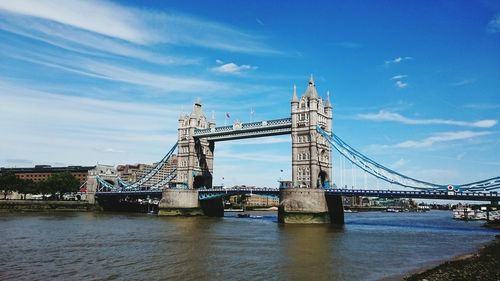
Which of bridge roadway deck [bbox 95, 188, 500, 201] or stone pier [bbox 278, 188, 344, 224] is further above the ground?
bridge roadway deck [bbox 95, 188, 500, 201]

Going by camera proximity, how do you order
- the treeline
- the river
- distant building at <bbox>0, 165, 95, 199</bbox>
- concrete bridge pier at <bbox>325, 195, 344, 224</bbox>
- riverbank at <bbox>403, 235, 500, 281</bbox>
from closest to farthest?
riverbank at <bbox>403, 235, 500, 281</bbox> < the river < concrete bridge pier at <bbox>325, 195, 344, 224</bbox> < the treeline < distant building at <bbox>0, 165, 95, 199</bbox>

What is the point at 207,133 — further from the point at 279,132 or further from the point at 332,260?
the point at 332,260

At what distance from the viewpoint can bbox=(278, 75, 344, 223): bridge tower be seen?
213ft

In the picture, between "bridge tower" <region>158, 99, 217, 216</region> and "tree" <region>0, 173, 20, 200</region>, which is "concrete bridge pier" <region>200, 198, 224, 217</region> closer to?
"bridge tower" <region>158, 99, 217, 216</region>

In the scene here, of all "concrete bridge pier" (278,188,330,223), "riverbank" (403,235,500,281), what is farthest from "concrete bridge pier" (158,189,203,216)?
"riverbank" (403,235,500,281)

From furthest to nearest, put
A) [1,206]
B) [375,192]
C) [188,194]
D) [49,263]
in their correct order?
[1,206] < [188,194] < [375,192] < [49,263]

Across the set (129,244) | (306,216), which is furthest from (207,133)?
(129,244)

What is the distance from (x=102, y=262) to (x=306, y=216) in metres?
41.2

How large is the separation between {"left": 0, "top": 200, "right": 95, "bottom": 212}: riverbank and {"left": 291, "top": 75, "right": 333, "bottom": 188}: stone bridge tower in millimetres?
61699

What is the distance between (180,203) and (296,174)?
25.9 meters

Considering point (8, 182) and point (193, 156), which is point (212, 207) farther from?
point (8, 182)

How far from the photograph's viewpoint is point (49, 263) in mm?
26328

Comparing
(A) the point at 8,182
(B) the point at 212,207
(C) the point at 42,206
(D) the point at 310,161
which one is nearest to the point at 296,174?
(D) the point at 310,161

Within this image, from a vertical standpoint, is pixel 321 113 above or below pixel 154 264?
above
